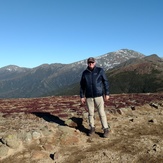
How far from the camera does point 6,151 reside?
1243 centimetres

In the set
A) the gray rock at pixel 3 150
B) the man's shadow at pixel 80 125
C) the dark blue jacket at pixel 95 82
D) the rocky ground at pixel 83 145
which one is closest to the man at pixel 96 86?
the dark blue jacket at pixel 95 82

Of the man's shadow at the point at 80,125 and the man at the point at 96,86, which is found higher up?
the man at the point at 96,86

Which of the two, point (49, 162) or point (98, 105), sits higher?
point (98, 105)

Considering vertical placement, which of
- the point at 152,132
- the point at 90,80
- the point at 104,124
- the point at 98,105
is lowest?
the point at 152,132

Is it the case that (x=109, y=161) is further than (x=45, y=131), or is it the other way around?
(x=45, y=131)

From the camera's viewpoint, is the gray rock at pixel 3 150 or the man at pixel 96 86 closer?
the gray rock at pixel 3 150

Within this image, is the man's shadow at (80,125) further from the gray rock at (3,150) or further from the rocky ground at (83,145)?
the gray rock at (3,150)

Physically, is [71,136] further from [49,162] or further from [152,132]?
[152,132]

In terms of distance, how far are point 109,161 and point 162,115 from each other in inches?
447

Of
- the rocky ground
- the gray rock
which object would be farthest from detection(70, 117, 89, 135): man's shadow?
the gray rock

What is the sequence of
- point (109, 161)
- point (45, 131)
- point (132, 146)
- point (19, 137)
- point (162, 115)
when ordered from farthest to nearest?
point (162, 115), point (45, 131), point (19, 137), point (132, 146), point (109, 161)

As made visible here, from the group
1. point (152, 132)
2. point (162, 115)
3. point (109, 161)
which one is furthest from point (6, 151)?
point (162, 115)

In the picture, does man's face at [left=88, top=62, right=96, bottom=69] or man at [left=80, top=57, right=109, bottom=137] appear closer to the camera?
man's face at [left=88, top=62, right=96, bottom=69]

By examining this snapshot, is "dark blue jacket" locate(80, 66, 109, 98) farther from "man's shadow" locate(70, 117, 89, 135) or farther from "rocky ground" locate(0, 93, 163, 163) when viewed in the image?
"man's shadow" locate(70, 117, 89, 135)
